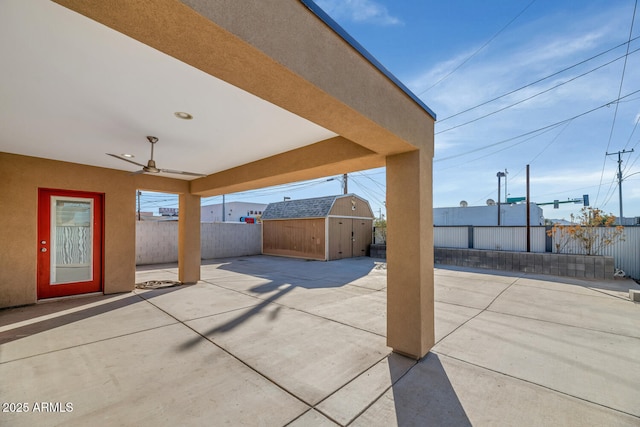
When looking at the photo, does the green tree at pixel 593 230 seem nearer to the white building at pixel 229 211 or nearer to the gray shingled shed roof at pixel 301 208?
the gray shingled shed roof at pixel 301 208

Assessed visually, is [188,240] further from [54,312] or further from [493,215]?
[493,215]

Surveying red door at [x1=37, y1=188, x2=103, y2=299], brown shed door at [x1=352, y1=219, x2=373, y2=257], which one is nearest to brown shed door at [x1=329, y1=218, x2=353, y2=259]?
brown shed door at [x1=352, y1=219, x2=373, y2=257]

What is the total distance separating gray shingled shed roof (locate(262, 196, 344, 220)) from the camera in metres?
12.4

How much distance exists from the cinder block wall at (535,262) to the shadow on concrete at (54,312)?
9.90m

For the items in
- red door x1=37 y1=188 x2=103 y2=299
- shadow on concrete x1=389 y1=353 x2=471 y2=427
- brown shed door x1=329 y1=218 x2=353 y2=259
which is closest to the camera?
shadow on concrete x1=389 y1=353 x2=471 y2=427

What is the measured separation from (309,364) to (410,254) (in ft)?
5.34

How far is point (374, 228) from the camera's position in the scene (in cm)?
1401

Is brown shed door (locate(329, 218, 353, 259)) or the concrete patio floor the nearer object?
the concrete patio floor

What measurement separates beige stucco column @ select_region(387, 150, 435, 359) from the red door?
20.4 ft

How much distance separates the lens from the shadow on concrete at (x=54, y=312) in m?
3.62

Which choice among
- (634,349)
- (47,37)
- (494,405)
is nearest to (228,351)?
(494,405)

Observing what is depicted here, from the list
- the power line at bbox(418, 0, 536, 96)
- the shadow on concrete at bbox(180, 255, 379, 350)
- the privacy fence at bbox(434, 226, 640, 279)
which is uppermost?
the power line at bbox(418, 0, 536, 96)

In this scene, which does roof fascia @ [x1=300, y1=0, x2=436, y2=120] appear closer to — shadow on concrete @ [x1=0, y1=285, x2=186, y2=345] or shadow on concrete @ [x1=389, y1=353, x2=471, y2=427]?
shadow on concrete @ [x1=389, y1=353, x2=471, y2=427]

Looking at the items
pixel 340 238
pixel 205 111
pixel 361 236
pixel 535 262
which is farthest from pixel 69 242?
pixel 535 262
